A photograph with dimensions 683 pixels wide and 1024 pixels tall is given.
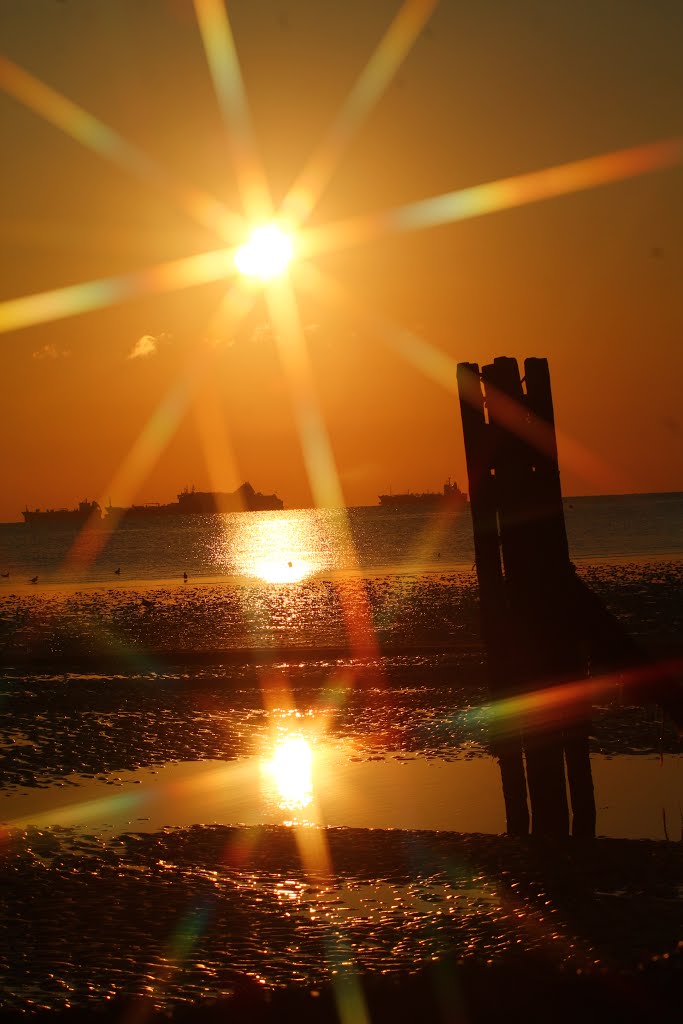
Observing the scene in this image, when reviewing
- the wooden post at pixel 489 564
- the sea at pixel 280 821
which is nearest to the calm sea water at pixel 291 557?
the sea at pixel 280 821

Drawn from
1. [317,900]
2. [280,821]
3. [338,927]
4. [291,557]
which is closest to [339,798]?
[280,821]

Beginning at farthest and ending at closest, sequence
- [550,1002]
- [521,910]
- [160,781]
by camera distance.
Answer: [160,781] → [521,910] → [550,1002]

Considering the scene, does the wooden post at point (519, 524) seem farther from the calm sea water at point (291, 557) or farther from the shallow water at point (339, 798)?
the calm sea water at point (291, 557)

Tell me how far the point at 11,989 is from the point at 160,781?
6.40 m

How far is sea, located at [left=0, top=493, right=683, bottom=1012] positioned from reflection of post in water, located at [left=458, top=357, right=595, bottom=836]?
67 cm

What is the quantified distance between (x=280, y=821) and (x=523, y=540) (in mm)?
4177

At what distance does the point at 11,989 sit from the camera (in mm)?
5957

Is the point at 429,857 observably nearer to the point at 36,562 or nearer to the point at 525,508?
the point at 525,508

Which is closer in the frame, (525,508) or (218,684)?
(525,508)

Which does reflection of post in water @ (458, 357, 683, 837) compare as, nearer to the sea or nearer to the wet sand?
the sea

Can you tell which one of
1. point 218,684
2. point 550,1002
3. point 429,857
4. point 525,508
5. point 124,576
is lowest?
point 550,1002

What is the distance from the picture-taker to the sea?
6.57 m

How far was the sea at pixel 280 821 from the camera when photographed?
6566 millimetres

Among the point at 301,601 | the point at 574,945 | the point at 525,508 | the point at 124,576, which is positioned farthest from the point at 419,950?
the point at 124,576
